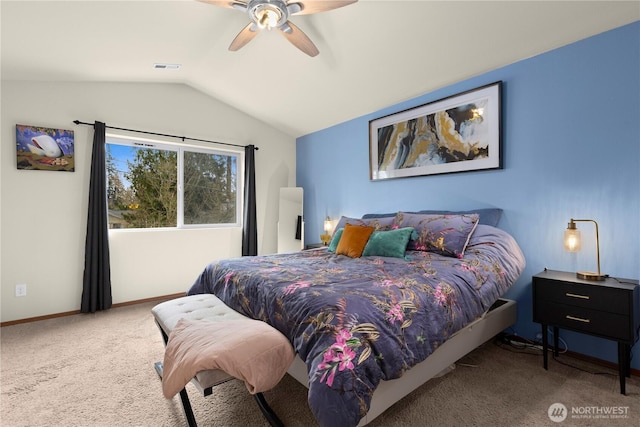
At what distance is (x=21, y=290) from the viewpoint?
3.08 metres

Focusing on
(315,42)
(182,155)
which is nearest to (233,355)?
(315,42)

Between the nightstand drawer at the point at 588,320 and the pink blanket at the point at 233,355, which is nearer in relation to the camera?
the pink blanket at the point at 233,355

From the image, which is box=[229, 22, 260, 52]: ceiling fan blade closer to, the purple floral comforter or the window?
the purple floral comforter

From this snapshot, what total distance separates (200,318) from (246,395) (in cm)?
54

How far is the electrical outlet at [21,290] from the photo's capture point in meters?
3.07

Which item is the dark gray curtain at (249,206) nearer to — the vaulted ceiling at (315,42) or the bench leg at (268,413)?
the vaulted ceiling at (315,42)

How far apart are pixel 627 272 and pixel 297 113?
364 centimetres

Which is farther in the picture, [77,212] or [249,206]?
[249,206]

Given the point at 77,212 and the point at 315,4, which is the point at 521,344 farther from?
the point at 77,212

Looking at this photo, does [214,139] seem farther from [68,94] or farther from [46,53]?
[46,53]

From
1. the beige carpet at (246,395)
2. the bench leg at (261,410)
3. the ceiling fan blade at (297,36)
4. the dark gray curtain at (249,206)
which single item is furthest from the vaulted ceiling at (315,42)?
the bench leg at (261,410)

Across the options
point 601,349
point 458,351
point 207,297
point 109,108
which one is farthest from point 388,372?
point 109,108

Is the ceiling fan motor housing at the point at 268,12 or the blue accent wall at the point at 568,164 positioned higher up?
the ceiling fan motor housing at the point at 268,12

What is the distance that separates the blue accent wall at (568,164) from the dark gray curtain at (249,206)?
2.52 meters
